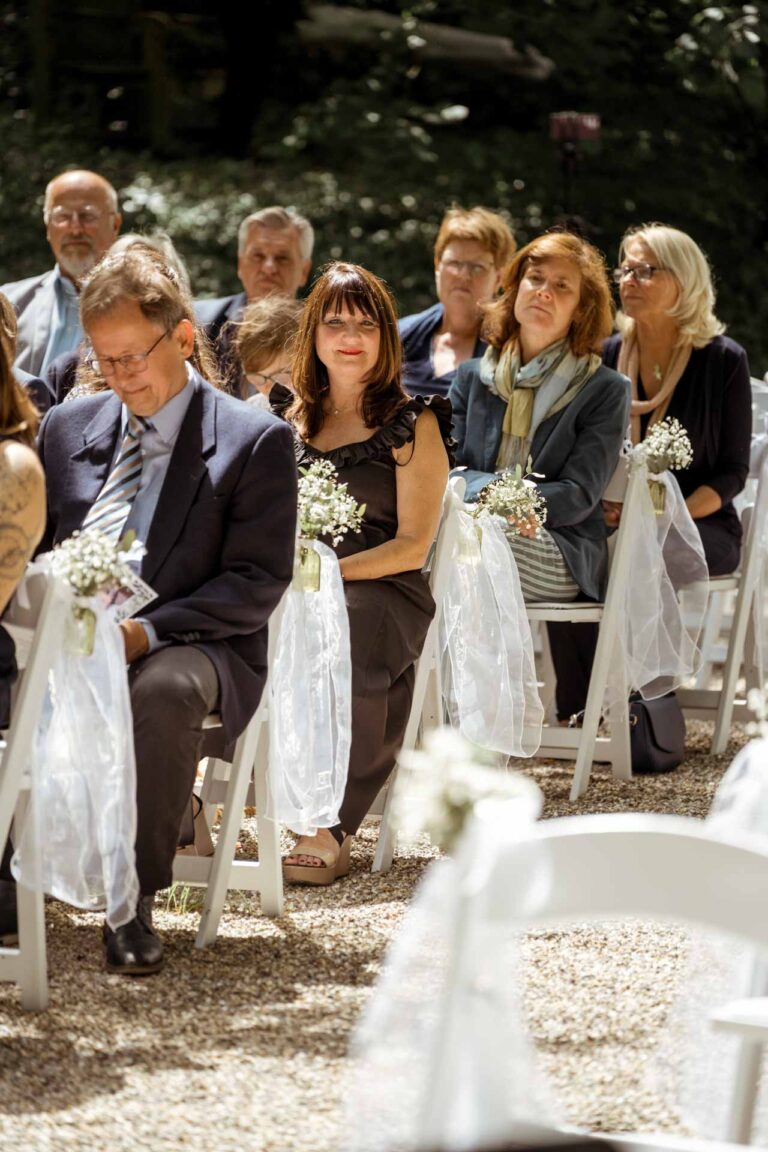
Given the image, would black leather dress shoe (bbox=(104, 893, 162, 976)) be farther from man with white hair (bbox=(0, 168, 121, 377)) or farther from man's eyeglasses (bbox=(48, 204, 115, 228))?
man's eyeglasses (bbox=(48, 204, 115, 228))

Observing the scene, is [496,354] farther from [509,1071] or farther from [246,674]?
[509,1071]

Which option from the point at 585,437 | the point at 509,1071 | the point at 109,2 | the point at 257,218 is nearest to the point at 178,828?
the point at 509,1071

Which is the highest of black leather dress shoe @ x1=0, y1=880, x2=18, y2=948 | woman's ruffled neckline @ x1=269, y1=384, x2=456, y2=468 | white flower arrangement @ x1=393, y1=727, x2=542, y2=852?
white flower arrangement @ x1=393, y1=727, x2=542, y2=852

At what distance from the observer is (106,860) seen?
3.51 meters

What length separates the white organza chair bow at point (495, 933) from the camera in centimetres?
193

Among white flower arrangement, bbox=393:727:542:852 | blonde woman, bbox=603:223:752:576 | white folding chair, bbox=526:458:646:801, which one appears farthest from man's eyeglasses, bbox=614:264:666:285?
white flower arrangement, bbox=393:727:542:852

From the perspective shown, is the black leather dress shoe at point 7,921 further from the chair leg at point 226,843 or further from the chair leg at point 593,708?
the chair leg at point 593,708

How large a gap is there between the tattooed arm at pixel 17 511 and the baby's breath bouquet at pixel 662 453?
2797 mm

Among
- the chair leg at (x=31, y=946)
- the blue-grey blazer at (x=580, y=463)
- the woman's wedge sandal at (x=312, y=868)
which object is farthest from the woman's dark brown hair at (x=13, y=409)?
the blue-grey blazer at (x=580, y=463)

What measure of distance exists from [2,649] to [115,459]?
686mm

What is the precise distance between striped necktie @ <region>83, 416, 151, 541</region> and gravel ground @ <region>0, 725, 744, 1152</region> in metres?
0.94

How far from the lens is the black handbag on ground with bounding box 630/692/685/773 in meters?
6.15

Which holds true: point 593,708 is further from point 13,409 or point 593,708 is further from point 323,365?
point 13,409

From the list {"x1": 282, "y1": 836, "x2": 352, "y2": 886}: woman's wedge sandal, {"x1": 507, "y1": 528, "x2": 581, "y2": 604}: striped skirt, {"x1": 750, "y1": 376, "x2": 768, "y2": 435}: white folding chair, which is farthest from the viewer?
{"x1": 750, "y1": 376, "x2": 768, "y2": 435}: white folding chair
